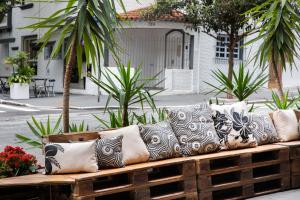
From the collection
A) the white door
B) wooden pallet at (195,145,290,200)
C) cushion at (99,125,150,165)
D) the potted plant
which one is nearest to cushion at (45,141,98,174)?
cushion at (99,125,150,165)

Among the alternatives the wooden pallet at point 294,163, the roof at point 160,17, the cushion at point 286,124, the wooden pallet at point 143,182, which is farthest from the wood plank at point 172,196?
the roof at point 160,17

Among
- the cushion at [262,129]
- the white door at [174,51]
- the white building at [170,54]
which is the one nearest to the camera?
the cushion at [262,129]

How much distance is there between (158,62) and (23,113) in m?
10.1

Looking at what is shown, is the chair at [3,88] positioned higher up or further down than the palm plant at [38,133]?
higher up

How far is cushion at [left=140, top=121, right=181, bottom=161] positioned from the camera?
16.9 feet

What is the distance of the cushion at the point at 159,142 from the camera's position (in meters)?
5.16

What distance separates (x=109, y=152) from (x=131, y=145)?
1.07 ft

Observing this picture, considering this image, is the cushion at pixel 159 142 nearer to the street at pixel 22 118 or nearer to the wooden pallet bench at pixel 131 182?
the wooden pallet bench at pixel 131 182

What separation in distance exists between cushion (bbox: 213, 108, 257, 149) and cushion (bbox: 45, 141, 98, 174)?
1860 mm

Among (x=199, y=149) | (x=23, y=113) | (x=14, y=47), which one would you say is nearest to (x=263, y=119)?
(x=199, y=149)

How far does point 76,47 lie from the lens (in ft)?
16.3

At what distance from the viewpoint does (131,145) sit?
5.01 metres

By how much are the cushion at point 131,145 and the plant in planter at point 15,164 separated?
76cm

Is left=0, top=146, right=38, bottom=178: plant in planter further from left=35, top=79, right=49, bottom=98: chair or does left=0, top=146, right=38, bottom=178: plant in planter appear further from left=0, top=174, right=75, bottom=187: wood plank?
left=35, top=79, right=49, bottom=98: chair
